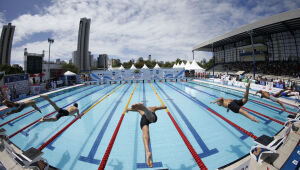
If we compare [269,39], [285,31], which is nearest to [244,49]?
[269,39]

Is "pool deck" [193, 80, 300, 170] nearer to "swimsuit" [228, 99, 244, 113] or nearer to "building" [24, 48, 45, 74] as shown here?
"swimsuit" [228, 99, 244, 113]

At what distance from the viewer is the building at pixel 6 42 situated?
4816 cm

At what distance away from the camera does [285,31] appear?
21312 millimetres

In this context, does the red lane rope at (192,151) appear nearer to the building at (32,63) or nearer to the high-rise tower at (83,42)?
the building at (32,63)

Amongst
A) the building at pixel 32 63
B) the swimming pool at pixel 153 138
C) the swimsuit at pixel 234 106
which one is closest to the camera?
the swimming pool at pixel 153 138

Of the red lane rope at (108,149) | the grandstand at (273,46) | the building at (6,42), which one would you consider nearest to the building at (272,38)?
the grandstand at (273,46)

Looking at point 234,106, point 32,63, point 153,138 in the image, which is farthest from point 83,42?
point 234,106

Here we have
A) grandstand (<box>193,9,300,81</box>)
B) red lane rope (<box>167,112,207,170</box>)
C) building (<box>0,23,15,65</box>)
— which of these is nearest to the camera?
red lane rope (<box>167,112,207,170</box>)

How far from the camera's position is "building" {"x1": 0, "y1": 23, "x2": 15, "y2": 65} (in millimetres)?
48156

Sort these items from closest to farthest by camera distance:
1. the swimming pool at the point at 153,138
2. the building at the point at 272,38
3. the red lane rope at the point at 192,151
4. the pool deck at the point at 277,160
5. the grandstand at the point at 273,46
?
1. the pool deck at the point at 277,160
2. the red lane rope at the point at 192,151
3. the swimming pool at the point at 153,138
4. the building at the point at 272,38
5. the grandstand at the point at 273,46

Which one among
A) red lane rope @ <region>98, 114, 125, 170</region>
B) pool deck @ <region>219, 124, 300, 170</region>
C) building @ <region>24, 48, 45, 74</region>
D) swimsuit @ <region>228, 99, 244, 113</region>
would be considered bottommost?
red lane rope @ <region>98, 114, 125, 170</region>

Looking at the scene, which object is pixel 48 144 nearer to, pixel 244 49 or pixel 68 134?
pixel 68 134

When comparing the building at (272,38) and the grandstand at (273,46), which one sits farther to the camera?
the grandstand at (273,46)

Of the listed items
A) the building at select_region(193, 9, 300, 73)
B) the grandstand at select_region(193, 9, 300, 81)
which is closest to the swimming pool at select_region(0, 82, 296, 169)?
the grandstand at select_region(193, 9, 300, 81)
